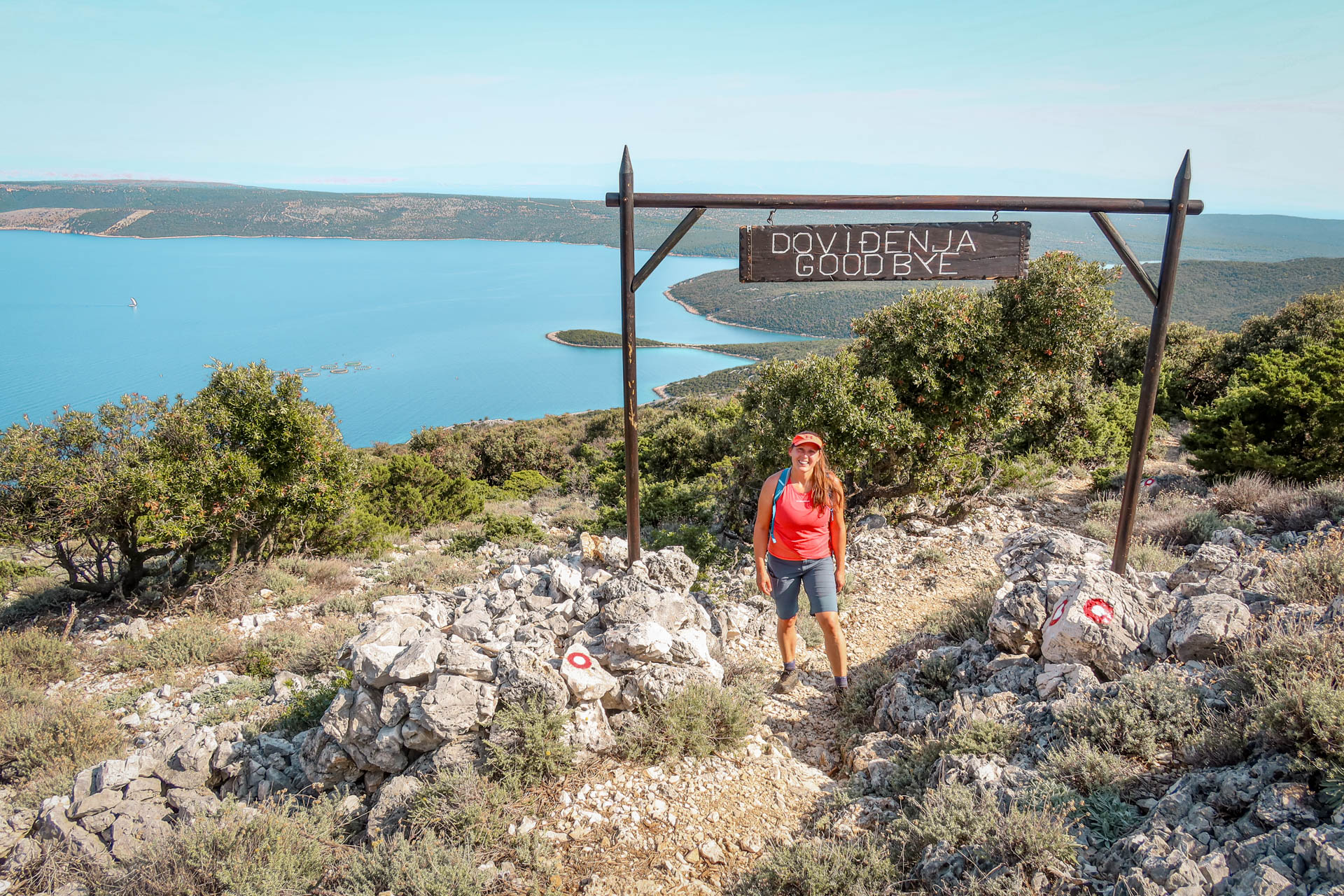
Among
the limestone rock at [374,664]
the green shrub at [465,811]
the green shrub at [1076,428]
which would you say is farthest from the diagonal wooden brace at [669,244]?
the green shrub at [1076,428]

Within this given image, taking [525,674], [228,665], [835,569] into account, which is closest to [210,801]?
[525,674]

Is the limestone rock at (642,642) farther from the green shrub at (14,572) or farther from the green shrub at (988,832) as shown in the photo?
the green shrub at (14,572)

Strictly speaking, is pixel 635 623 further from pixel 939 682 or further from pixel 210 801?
pixel 210 801

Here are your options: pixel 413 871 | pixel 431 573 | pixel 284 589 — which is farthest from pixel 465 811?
pixel 284 589

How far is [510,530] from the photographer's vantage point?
11961mm

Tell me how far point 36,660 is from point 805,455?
25.1ft

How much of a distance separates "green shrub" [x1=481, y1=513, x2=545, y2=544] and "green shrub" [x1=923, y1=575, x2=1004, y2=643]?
25.5 ft

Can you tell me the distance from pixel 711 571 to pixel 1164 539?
4.51m

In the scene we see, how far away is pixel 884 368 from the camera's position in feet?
26.7

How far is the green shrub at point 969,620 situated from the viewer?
15.3 ft

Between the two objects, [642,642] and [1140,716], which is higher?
[1140,716]

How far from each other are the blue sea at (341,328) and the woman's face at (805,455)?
58.4 meters

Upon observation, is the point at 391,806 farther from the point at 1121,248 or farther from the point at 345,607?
the point at 1121,248

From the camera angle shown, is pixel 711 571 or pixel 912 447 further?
pixel 912 447
